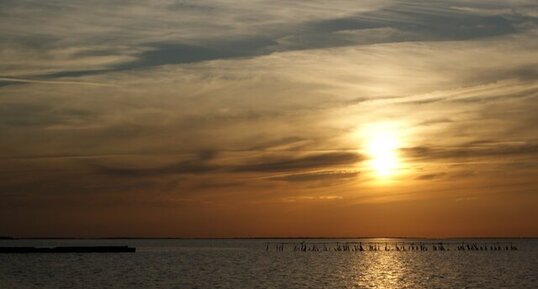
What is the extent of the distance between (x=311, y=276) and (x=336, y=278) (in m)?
4.83

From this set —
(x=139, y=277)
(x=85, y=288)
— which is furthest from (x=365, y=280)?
(x=85, y=288)

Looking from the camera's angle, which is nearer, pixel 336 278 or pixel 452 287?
pixel 452 287

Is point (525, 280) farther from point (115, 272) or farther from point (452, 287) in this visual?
point (115, 272)

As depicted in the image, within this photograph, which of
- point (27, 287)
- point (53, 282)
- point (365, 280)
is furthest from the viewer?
point (365, 280)

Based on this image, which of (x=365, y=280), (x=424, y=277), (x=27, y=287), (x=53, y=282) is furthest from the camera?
(x=424, y=277)

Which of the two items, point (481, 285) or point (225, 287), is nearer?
point (225, 287)

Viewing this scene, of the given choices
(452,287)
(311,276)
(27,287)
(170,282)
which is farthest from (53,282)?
(452,287)

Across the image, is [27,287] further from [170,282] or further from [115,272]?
[115,272]

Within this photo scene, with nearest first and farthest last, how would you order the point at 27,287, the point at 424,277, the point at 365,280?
the point at 27,287, the point at 365,280, the point at 424,277

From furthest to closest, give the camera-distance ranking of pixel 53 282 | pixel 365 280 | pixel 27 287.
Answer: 1. pixel 365 280
2. pixel 53 282
3. pixel 27 287

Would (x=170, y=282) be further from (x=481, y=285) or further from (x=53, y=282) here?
(x=481, y=285)

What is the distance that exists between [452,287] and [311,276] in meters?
24.1

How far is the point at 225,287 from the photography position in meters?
90.3

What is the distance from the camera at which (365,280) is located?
107m
